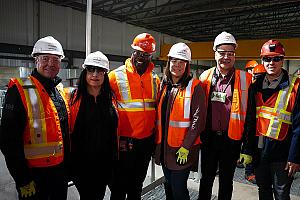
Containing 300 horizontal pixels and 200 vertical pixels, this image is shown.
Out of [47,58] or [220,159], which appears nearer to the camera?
[47,58]

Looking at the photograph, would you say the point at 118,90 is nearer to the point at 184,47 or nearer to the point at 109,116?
the point at 109,116

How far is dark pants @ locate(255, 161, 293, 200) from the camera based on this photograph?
230 centimetres

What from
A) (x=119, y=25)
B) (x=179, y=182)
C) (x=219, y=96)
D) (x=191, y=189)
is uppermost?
(x=119, y=25)

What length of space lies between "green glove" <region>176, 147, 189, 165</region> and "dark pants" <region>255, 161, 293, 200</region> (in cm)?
71

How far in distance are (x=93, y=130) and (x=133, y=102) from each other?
484mm

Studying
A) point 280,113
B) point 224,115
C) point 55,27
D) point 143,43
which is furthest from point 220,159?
point 55,27

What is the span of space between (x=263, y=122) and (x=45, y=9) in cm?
892

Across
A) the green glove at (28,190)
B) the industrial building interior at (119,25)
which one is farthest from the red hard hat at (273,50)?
the industrial building interior at (119,25)

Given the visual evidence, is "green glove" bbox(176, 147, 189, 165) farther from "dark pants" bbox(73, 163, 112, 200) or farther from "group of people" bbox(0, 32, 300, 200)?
"dark pants" bbox(73, 163, 112, 200)

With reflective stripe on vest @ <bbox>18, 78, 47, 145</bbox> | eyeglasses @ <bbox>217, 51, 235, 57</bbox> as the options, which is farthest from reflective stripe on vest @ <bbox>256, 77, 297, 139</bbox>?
reflective stripe on vest @ <bbox>18, 78, 47, 145</bbox>

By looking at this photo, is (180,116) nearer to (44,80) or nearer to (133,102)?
(133,102)

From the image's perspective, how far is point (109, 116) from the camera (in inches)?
87.7

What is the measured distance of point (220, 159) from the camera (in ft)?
8.46

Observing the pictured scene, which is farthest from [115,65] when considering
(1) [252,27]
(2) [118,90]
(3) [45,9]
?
(2) [118,90]
